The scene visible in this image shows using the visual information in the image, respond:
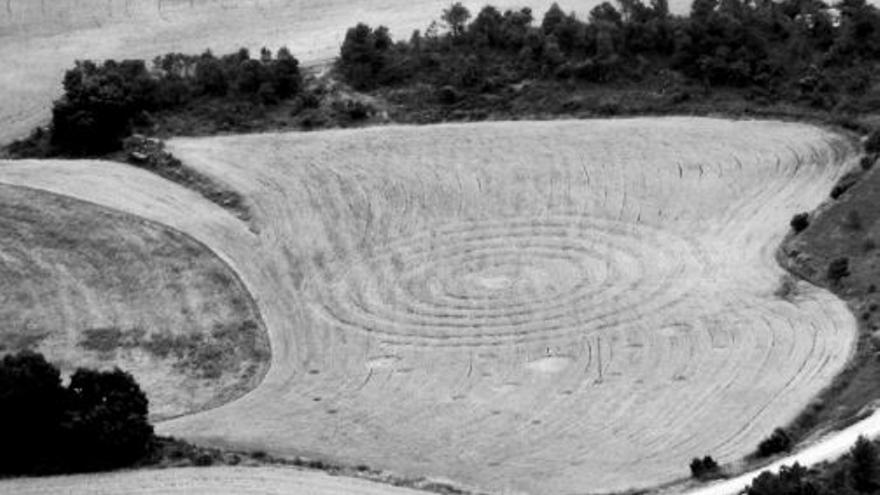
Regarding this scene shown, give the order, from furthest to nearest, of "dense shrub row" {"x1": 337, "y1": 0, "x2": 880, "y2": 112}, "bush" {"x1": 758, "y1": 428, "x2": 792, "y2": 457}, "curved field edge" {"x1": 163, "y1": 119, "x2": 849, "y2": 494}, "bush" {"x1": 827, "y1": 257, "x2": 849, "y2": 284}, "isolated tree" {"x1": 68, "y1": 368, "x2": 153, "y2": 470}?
"dense shrub row" {"x1": 337, "y1": 0, "x2": 880, "y2": 112} < "curved field edge" {"x1": 163, "y1": 119, "x2": 849, "y2": 494} < "bush" {"x1": 827, "y1": 257, "x2": 849, "y2": 284} < "isolated tree" {"x1": 68, "y1": 368, "x2": 153, "y2": 470} < "bush" {"x1": 758, "y1": 428, "x2": 792, "y2": 457}

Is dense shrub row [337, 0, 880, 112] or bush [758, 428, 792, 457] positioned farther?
dense shrub row [337, 0, 880, 112]

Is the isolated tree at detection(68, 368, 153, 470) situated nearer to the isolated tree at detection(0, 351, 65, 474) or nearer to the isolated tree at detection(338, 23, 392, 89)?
the isolated tree at detection(0, 351, 65, 474)

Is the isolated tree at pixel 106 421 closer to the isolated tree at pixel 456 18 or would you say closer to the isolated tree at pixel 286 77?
the isolated tree at pixel 286 77

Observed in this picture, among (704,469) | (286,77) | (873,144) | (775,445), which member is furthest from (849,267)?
(286,77)

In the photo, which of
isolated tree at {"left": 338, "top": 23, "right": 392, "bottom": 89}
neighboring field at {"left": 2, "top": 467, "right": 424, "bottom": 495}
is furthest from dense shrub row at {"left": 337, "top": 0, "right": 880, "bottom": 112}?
neighboring field at {"left": 2, "top": 467, "right": 424, "bottom": 495}

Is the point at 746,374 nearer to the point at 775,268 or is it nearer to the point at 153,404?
the point at 775,268

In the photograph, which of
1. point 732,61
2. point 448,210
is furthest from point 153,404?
point 732,61

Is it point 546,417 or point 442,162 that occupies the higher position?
point 442,162

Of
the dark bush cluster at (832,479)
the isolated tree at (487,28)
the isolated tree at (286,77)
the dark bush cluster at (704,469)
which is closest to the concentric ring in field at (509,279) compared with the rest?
the dark bush cluster at (704,469)
